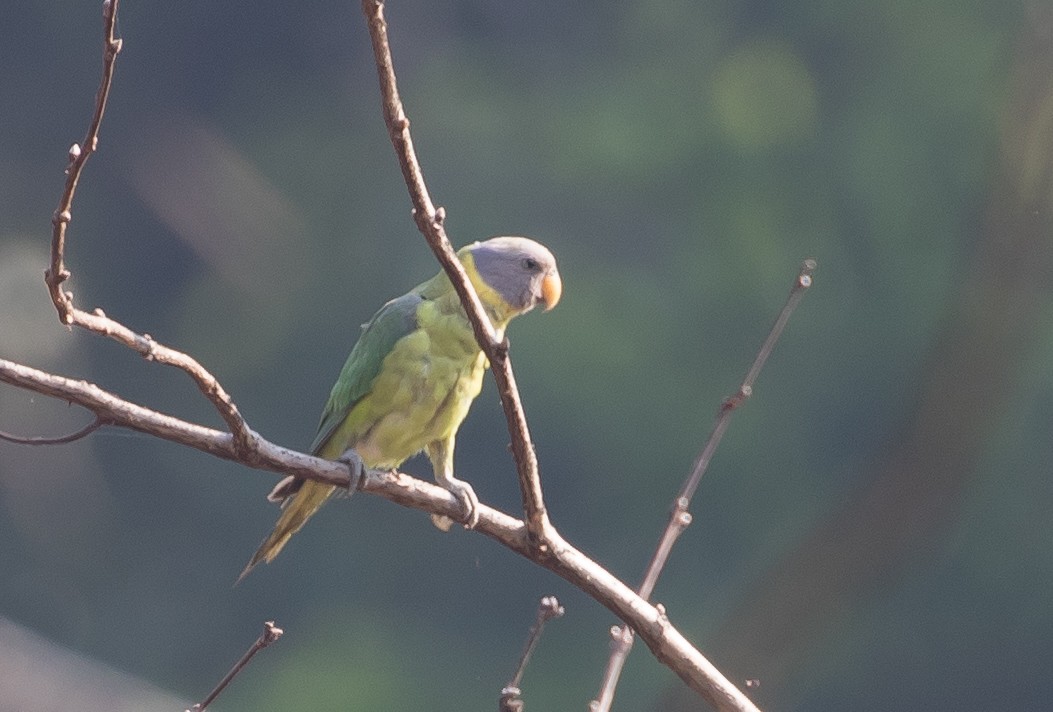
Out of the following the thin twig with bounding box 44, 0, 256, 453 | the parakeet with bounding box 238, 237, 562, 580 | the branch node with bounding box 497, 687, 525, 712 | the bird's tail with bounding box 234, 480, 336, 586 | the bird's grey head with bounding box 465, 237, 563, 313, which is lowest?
the branch node with bounding box 497, 687, 525, 712

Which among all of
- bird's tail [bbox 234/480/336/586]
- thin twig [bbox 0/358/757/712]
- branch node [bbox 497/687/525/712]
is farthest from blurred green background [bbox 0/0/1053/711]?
branch node [bbox 497/687/525/712]

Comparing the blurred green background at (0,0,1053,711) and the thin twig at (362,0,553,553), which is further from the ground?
the blurred green background at (0,0,1053,711)

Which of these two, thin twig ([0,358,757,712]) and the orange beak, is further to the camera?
the orange beak

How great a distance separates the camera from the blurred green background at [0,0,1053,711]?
7863 mm

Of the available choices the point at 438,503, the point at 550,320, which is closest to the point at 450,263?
the point at 438,503

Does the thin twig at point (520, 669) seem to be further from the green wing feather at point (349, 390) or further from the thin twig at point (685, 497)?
the green wing feather at point (349, 390)

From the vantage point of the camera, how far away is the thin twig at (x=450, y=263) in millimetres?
1392

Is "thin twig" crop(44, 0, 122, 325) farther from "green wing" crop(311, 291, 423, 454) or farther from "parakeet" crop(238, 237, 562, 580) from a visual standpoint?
"green wing" crop(311, 291, 423, 454)

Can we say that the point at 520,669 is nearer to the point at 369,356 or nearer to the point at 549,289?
the point at 369,356

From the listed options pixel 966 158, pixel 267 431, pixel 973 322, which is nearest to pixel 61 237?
pixel 973 322

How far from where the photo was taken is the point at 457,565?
27.7 ft

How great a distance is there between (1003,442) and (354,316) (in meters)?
3.60

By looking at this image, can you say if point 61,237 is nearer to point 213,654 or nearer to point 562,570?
point 562,570

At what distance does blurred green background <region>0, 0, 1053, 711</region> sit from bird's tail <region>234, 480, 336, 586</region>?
447 centimetres
